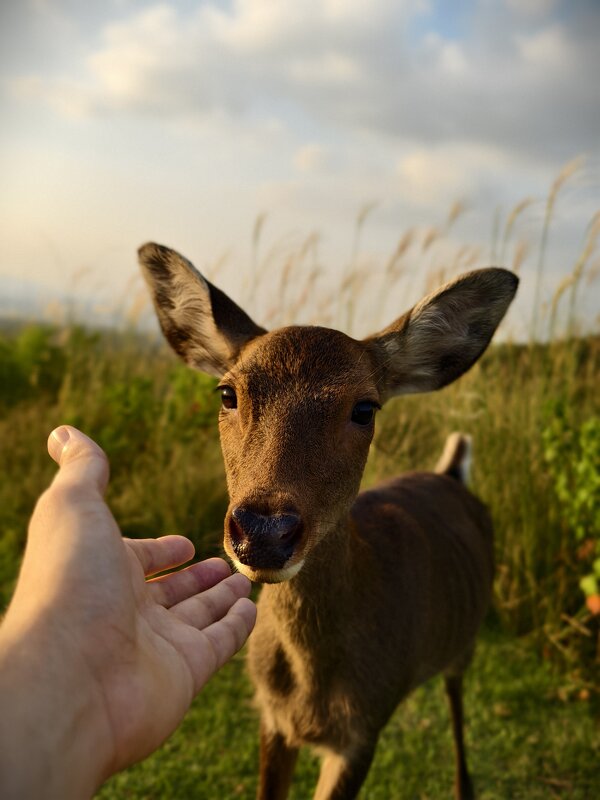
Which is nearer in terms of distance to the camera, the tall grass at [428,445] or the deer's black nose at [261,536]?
the deer's black nose at [261,536]

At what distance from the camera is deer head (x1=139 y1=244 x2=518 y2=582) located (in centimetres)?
212

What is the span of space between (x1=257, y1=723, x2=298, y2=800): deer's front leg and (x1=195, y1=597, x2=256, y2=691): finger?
936 mm

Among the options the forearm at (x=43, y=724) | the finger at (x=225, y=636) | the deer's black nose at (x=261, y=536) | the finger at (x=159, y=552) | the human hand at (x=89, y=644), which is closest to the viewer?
the forearm at (x=43, y=724)

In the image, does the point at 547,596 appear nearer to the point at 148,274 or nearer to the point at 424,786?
the point at 424,786

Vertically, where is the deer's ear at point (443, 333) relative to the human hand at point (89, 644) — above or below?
above

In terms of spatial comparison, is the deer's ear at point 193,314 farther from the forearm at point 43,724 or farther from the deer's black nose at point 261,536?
the forearm at point 43,724

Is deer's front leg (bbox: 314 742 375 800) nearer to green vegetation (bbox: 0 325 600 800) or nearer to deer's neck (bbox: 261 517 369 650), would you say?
deer's neck (bbox: 261 517 369 650)

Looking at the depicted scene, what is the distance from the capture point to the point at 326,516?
2436 millimetres

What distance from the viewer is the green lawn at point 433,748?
164 inches

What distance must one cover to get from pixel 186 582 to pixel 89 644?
2.83 ft

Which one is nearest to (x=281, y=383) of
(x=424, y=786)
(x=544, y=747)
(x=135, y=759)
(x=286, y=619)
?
(x=286, y=619)

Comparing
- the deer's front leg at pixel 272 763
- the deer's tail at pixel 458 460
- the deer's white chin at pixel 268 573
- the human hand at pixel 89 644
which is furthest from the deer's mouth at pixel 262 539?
the deer's tail at pixel 458 460

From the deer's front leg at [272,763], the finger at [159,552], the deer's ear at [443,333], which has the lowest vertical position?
the deer's front leg at [272,763]

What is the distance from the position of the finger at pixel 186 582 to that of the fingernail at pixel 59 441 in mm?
611
